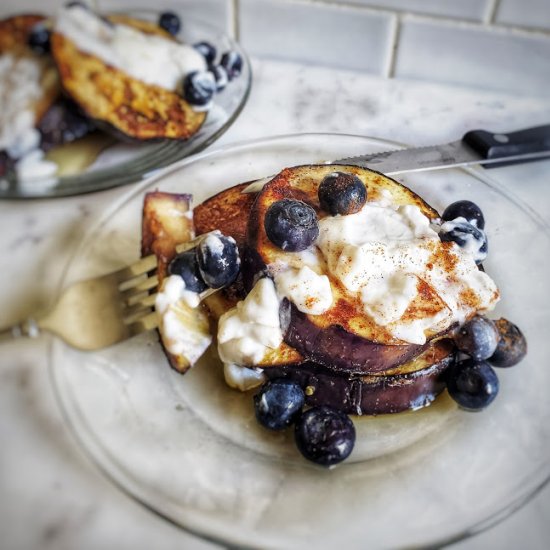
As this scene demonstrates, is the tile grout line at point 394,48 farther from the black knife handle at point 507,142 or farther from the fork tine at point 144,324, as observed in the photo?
the fork tine at point 144,324

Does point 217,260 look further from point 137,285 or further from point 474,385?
point 474,385

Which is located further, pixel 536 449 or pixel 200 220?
pixel 200 220

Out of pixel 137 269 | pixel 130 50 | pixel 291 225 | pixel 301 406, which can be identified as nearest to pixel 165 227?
pixel 137 269

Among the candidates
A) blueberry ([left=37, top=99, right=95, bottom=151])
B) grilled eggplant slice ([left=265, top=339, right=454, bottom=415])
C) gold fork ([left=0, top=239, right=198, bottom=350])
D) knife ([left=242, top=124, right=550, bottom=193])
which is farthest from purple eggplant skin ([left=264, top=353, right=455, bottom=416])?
blueberry ([left=37, top=99, right=95, bottom=151])

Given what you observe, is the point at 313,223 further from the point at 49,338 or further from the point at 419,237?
the point at 49,338

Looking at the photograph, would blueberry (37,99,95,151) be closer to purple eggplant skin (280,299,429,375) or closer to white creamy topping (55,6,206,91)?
white creamy topping (55,6,206,91)

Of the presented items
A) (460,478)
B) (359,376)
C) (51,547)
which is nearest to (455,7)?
(359,376)
